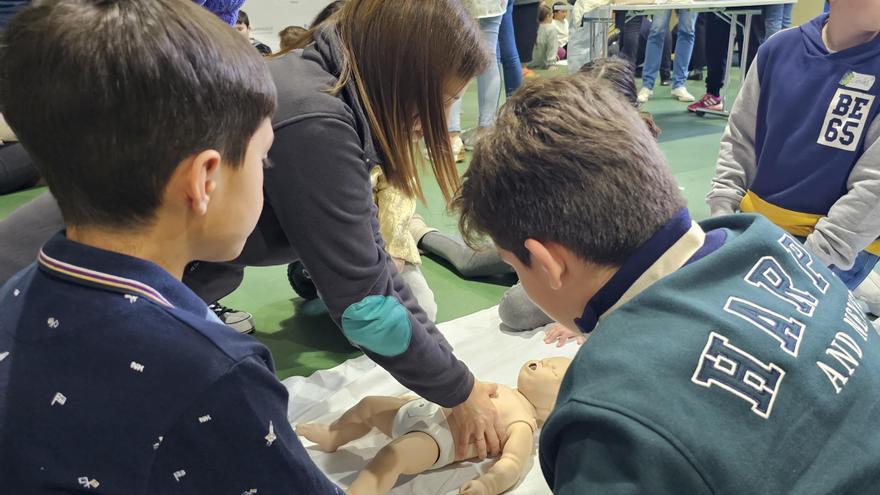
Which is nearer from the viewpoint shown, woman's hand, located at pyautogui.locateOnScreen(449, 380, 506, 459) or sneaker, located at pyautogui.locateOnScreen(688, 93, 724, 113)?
woman's hand, located at pyautogui.locateOnScreen(449, 380, 506, 459)

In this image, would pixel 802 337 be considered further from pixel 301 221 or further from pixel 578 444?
pixel 301 221

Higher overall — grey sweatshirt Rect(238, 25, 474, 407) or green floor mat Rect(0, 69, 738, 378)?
grey sweatshirt Rect(238, 25, 474, 407)

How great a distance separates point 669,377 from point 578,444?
4.1 inches

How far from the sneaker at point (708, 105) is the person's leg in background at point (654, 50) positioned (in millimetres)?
364

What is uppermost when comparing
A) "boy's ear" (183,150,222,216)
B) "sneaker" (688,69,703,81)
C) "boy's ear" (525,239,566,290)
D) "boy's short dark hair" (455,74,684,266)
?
"boy's ear" (183,150,222,216)

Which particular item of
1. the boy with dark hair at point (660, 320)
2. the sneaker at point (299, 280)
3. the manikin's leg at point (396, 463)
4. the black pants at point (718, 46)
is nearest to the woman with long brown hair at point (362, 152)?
the manikin's leg at point (396, 463)

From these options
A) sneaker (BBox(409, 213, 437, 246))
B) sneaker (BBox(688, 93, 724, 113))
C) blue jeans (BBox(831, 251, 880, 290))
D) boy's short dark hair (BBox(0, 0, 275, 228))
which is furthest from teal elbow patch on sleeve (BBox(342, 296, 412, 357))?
sneaker (BBox(688, 93, 724, 113))

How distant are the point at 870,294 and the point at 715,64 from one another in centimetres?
328

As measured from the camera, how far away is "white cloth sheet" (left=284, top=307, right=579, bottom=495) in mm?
1479

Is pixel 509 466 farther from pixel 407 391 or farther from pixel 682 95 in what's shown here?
pixel 682 95

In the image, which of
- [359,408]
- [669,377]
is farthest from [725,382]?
[359,408]

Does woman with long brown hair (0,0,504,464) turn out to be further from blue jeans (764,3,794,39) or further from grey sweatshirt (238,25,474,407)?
blue jeans (764,3,794,39)

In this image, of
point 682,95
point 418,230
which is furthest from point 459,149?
point 682,95

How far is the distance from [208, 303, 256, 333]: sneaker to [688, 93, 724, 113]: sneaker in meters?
3.63
